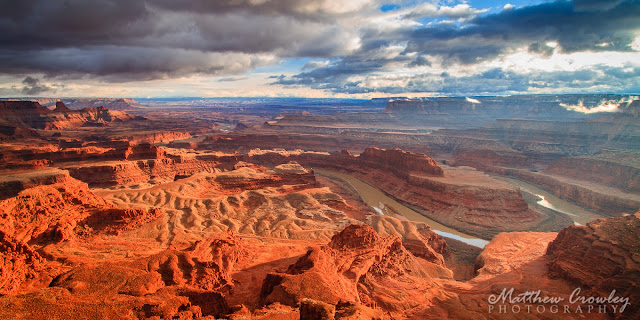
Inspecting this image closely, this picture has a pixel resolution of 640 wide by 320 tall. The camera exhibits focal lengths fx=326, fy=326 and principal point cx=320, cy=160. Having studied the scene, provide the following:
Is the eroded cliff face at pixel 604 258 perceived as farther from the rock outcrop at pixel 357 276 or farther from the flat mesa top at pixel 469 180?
the flat mesa top at pixel 469 180

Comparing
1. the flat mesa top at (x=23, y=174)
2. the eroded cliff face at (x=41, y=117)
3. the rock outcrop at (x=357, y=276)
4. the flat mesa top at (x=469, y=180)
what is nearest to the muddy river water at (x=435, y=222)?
the flat mesa top at (x=469, y=180)

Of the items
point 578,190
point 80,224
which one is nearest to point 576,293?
point 80,224

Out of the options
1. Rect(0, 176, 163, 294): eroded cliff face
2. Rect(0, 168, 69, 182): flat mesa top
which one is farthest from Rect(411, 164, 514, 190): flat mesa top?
Rect(0, 168, 69, 182): flat mesa top

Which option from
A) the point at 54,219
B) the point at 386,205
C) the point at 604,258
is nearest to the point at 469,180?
the point at 386,205

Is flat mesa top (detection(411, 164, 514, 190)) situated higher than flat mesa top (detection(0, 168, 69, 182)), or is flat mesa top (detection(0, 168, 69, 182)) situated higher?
flat mesa top (detection(0, 168, 69, 182))

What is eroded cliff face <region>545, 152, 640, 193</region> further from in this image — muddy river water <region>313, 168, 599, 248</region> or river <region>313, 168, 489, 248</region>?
river <region>313, 168, 489, 248</region>

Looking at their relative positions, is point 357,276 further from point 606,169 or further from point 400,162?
point 606,169
